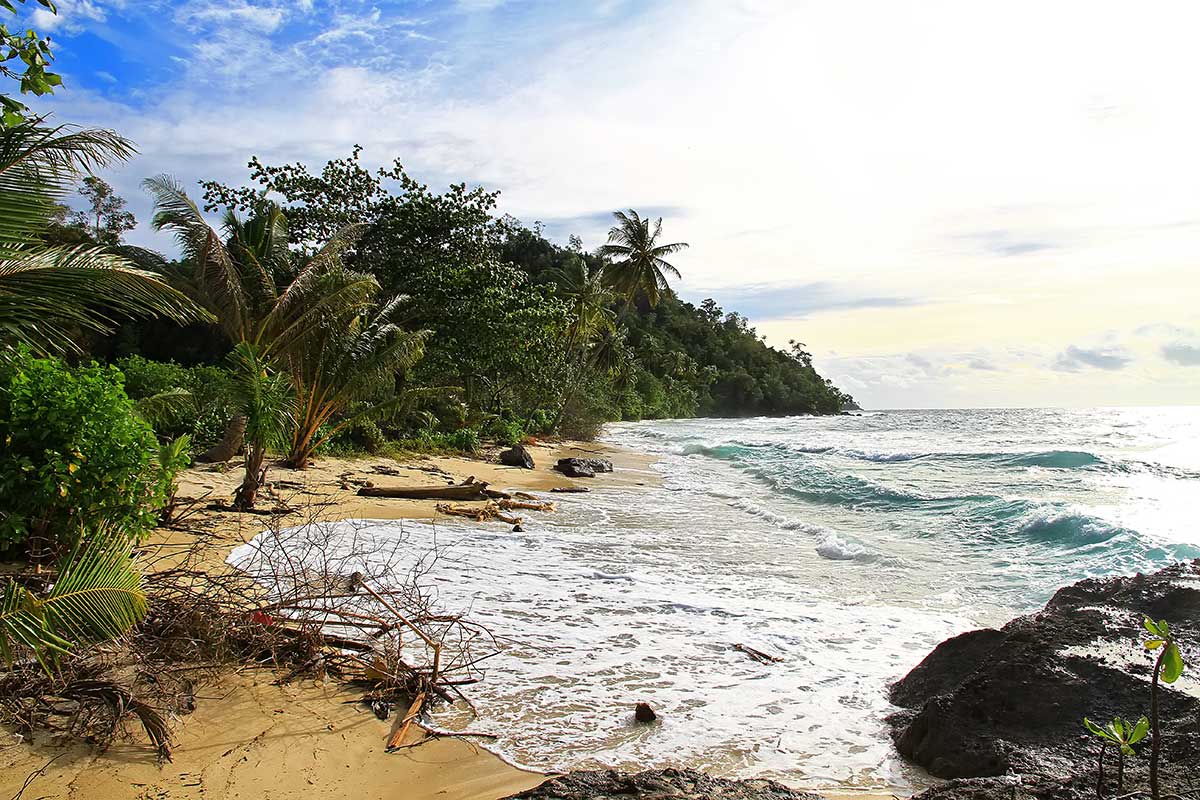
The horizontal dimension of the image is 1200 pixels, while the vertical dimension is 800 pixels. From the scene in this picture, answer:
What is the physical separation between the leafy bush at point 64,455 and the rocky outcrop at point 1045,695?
540 centimetres

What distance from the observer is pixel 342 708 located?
167 inches

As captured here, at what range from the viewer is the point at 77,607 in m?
3.36

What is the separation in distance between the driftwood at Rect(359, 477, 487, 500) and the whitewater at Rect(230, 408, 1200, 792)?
5.13 ft

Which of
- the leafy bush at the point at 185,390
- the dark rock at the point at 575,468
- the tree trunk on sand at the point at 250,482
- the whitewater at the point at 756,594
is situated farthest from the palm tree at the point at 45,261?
the dark rock at the point at 575,468

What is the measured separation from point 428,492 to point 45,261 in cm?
728

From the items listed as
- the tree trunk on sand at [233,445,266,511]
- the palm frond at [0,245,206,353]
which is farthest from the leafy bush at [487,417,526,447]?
the palm frond at [0,245,206,353]

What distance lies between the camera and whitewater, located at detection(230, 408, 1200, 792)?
4.22 metres

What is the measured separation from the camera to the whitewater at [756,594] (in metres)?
4.22

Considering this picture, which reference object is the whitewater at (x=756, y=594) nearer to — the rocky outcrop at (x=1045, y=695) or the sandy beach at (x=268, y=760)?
the rocky outcrop at (x=1045, y=695)

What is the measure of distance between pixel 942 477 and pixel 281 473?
15512 mm

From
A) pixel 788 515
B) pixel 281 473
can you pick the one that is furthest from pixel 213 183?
pixel 788 515

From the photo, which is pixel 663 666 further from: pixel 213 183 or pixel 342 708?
pixel 213 183

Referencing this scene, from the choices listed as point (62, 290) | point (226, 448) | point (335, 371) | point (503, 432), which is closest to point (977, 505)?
point (335, 371)

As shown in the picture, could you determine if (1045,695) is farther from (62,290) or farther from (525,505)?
(525,505)
